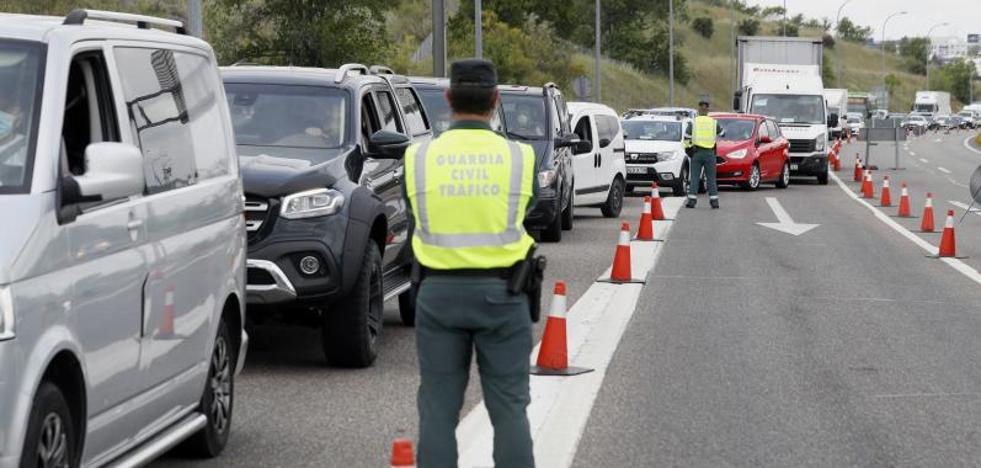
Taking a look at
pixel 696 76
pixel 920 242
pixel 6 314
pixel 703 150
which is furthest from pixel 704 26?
pixel 6 314

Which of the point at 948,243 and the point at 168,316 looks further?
the point at 948,243

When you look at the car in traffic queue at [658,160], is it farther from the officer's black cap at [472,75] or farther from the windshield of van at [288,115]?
the officer's black cap at [472,75]

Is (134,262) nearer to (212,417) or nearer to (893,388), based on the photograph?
(212,417)

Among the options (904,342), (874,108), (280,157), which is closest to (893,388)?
(904,342)

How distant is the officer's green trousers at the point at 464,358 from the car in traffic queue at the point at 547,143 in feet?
49.6

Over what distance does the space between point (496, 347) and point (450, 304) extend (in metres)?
0.22

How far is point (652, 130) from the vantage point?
118 ft

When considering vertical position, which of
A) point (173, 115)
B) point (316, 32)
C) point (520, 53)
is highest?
point (316, 32)

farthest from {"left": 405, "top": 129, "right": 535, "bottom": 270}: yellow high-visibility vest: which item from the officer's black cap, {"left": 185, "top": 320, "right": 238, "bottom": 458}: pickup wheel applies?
{"left": 185, "top": 320, "right": 238, "bottom": 458}: pickup wheel

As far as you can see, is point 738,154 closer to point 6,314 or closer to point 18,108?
point 18,108

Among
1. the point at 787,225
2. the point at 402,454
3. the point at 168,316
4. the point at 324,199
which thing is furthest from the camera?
the point at 787,225

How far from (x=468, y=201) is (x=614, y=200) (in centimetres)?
2193

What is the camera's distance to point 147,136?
7.36m

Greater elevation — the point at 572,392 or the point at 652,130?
the point at 652,130
